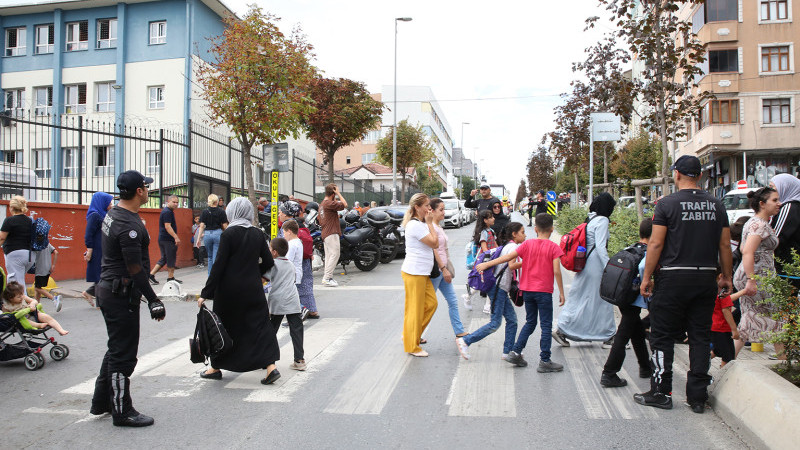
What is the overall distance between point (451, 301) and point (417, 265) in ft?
2.34

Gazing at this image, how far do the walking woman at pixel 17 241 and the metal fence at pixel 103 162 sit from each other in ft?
8.85

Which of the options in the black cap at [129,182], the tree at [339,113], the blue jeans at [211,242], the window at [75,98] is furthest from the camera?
the window at [75,98]

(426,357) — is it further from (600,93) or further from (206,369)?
(600,93)

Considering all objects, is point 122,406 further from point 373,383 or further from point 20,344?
point 20,344

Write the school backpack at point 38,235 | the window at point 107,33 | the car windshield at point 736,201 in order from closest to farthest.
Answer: the school backpack at point 38,235, the car windshield at point 736,201, the window at point 107,33

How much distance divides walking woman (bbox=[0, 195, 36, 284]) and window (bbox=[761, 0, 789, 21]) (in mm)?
36502

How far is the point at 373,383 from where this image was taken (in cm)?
570

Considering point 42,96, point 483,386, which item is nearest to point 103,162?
point 483,386

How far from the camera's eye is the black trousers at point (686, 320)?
15.2 feet

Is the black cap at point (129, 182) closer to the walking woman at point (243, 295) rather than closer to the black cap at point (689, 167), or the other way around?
the walking woman at point (243, 295)

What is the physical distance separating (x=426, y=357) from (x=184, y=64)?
25.9 metres

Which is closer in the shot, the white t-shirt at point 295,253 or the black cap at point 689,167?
the black cap at point 689,167

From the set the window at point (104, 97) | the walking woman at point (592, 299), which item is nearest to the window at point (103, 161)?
the walking woman at point (592, 299)

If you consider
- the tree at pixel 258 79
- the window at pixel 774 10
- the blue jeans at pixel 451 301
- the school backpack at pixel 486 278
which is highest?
the window at pixel 774 10
